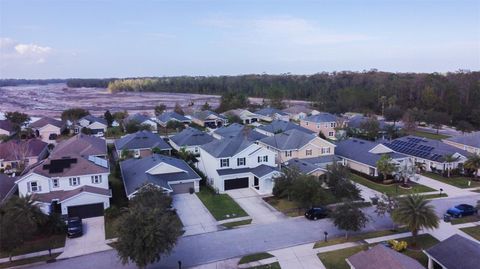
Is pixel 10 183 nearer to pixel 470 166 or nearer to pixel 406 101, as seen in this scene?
pixel 470 166

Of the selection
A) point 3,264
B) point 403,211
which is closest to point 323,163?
point 403,211

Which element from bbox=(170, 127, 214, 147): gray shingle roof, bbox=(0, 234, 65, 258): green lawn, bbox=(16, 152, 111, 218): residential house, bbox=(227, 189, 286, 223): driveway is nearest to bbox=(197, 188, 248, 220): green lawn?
bbox=(227, 189, 286, 223): driveway

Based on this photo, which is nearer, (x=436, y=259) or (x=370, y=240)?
(x=436, y=259)

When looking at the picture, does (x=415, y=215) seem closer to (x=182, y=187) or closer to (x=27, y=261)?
(x=182, y=187)

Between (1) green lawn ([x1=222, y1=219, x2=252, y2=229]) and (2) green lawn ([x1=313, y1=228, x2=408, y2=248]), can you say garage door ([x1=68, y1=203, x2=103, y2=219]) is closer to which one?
(1) green lawn ([x1=222, y1=219, x2=252, y2=229])

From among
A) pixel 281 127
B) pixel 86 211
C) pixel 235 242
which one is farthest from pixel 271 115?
pixel 235 242
